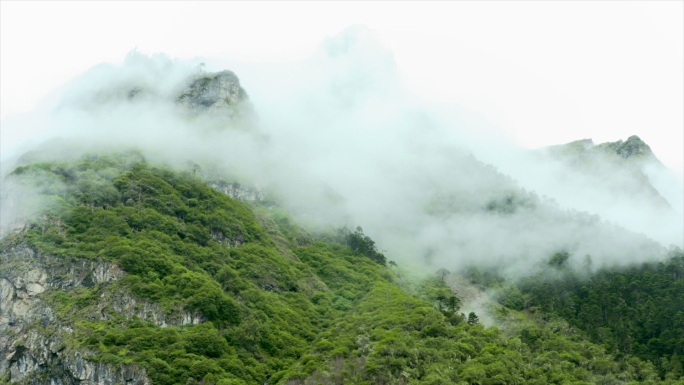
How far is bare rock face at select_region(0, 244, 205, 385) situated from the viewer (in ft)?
405

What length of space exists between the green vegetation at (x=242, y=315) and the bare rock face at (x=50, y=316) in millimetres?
1240

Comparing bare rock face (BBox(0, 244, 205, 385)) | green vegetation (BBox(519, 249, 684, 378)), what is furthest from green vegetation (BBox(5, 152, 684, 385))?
green vegetation (BBox(519, 249, 684, 378))

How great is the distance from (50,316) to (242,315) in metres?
37.5

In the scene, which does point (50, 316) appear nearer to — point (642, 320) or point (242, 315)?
point (242, 315)

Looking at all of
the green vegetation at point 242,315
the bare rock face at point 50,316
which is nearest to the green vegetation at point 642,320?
the green vegetation at point 242,315

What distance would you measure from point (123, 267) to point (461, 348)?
7061 cm

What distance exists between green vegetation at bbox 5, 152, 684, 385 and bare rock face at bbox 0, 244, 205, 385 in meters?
1.24

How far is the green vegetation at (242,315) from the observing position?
128000mm

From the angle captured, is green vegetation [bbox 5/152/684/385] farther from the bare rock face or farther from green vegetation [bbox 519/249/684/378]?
green vegetation [bbox 519/249/684/378]

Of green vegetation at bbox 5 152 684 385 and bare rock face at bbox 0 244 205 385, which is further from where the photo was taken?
green vegetation at bbox 5 152 684 385

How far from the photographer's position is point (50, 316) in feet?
443

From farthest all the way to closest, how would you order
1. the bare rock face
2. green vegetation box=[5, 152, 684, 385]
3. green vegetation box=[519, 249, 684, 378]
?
1. green vegetation box=[519, 249, 684, 378]
2. green vegetation box=[5, 152, 684, 385]
3. the bare rock face

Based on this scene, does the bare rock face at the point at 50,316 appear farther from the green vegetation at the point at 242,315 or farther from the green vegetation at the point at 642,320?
the green vegetation at the point at 642,320

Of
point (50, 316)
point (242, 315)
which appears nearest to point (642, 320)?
point (242, 315)
